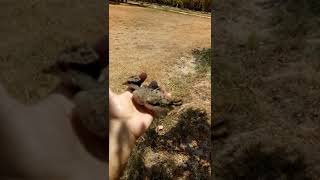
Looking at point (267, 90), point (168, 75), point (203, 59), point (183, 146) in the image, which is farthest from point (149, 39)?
point (183, 146)

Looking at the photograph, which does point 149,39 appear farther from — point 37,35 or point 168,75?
point 37,35

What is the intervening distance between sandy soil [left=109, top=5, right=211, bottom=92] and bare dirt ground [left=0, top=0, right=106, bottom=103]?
0.77 metres

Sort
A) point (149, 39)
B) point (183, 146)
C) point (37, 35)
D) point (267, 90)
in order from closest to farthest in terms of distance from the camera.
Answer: point (183, 146), point (267, 90), point (37, 35), point (149, 39)

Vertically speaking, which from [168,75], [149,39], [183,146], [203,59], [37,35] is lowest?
[183,146]

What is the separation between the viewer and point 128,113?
154 inches

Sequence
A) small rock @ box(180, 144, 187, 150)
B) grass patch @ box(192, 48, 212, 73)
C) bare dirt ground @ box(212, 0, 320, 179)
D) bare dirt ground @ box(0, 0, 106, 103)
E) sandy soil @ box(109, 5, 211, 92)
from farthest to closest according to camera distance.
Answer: sandy soil @ box(109, 5, 211, 92) < grass patch @ box(192, 48, 212, 73) < bare dirt ground @ box(0, 0, 106, 103) < small rock @ box(180, 144, 187, 150) < bare dirt ground @ box(212, 0, 320, 179)

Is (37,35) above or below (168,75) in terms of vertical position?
above

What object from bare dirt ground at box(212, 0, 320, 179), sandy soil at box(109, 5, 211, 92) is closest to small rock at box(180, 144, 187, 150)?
bare dirt ground at box(212, 0, 320, 179)

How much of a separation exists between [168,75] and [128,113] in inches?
91.6

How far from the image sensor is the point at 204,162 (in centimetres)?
446

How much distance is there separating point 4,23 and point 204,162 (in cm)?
323

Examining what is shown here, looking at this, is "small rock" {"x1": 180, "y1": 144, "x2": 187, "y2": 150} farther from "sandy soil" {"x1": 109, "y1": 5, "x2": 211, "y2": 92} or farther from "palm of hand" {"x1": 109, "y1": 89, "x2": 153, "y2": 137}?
"sandy soil" {"x1": 109, "y1": 5, "x2": 211, "y2": 92}

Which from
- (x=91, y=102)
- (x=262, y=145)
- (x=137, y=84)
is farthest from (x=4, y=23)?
(x=262, y=145)

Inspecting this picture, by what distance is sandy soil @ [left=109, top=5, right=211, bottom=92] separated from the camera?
6.43 meters
